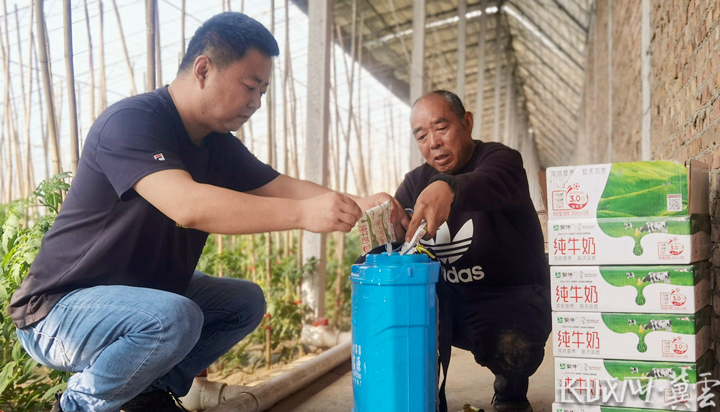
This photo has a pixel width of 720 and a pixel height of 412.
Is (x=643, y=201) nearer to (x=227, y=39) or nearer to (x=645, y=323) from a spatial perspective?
(x=645, y=323)

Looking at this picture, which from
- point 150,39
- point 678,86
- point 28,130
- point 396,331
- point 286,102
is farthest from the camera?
point 286,102

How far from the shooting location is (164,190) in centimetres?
131

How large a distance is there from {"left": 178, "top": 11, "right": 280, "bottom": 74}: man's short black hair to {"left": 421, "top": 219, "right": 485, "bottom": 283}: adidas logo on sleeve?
33.6 inches

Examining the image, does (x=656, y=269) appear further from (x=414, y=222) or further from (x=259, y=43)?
(x=259, y=43)

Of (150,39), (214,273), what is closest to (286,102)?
(214,273)

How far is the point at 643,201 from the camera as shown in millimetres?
1341

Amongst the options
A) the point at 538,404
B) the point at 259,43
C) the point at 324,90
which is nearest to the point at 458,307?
the point at 538,404

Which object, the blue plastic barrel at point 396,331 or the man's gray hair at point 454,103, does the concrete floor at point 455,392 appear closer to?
the blue plastic barrel at point 396,331

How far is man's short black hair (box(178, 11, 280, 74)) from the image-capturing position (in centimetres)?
152

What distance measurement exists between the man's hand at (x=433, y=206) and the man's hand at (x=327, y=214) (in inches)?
8.6

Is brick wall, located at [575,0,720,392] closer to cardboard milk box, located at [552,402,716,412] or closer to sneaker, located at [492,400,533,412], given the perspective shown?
cardboard milk box, located at [552,402,716,412]

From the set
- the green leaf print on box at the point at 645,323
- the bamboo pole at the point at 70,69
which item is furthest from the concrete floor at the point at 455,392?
the bamboo pole at the point at 70,69

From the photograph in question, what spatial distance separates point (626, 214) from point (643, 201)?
48mm

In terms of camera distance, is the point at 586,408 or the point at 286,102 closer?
the point at 586,408
